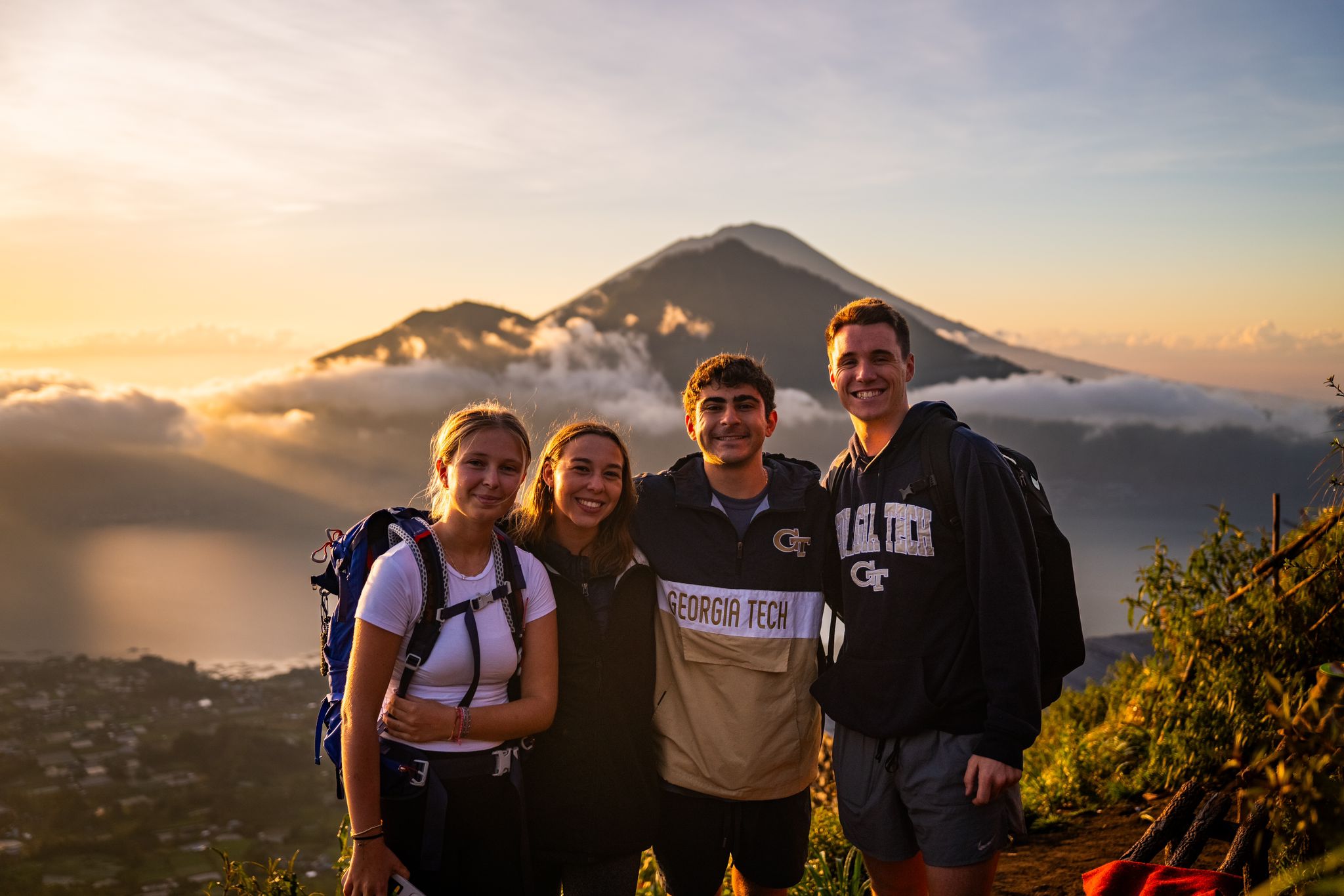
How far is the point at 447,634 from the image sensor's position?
8.67 ft

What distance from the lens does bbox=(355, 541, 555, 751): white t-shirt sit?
2.54m

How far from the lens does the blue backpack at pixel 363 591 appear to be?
8.59ft

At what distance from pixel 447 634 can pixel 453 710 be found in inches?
8.6

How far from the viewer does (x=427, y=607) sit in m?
2.61

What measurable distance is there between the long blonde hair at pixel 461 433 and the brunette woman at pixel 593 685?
25 centimetres

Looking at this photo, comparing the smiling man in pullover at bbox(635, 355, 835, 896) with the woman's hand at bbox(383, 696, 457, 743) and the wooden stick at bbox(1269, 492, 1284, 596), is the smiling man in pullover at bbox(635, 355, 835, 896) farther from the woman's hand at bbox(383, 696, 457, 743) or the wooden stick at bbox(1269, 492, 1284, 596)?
the wooden stick at bbox(1269, 492, 1284, 596)

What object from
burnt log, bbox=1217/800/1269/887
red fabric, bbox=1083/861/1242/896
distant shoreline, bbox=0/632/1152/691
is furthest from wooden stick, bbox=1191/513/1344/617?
distant shoreline, bbox=0/632/1152/691

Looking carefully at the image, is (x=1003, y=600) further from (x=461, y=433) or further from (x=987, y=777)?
(x=461, y=433)

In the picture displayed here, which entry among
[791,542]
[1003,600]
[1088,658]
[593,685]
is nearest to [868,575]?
[791,542]

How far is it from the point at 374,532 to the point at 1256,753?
243 cm

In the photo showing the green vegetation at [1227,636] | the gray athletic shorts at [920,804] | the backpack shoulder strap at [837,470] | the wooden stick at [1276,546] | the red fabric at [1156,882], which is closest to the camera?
the gray athletic shorts at [920,804]

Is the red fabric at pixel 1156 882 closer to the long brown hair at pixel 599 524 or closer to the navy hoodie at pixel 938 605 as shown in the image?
the navy hoodie at pixel 938 605

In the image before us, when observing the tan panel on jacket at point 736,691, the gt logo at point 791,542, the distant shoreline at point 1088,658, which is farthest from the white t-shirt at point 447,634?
Answer: the distant shoreline at point 1088,658

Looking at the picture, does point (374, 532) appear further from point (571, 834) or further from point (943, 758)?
point (943, 758)
